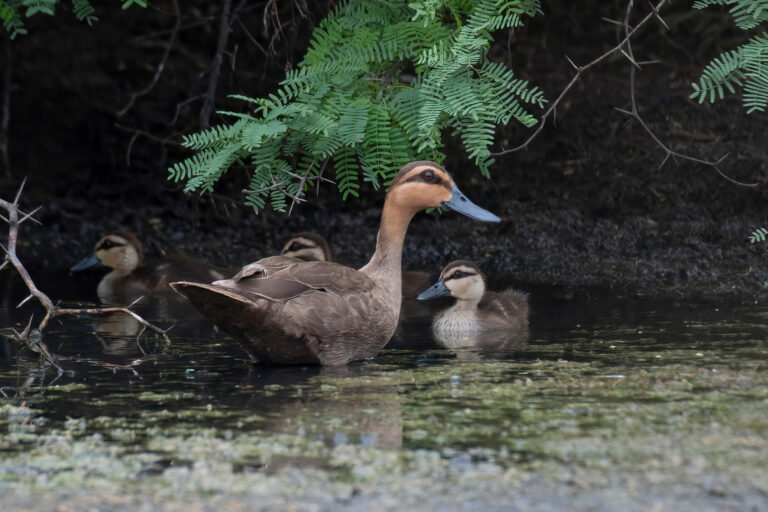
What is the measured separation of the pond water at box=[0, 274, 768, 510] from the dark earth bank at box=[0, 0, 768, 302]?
3409 mm

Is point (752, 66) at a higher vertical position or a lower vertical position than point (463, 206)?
higher

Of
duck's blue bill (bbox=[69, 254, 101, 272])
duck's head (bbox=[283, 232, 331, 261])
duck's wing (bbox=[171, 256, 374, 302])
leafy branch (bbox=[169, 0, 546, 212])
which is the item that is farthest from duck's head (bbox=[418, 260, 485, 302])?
duck's blue bill (bbox=[69, 254, 101, 272])

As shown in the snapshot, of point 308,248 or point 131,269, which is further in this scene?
point 131,269

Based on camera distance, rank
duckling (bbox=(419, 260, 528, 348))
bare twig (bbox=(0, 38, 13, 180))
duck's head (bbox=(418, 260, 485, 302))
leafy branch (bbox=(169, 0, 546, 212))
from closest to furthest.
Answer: leafy branch (bbox=(169, 0, 546, 212)) → duckling (bbox=(419, 260, 528, 348)) → duck's head (bbox=(418, 260, 485, 302)) → bare twig (bbox=(0, 38, 13, 180))

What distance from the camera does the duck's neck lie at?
664 cm

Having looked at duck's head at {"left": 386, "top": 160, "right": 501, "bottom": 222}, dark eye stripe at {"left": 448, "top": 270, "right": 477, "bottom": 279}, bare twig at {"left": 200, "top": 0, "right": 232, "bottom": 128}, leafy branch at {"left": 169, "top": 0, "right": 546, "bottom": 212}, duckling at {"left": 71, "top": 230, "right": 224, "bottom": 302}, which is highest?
bare twig at {"left": 200, "top": 0, "right": 232, "bottom": 128}

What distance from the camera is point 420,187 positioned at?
6.74 m

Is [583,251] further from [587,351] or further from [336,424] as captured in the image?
[336,424]

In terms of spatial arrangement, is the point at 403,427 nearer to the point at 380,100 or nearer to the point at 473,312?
the point at 380,100

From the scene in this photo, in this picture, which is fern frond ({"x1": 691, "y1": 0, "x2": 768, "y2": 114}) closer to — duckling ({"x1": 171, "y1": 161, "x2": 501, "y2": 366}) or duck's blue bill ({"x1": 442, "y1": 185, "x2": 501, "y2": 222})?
duck's blue bill ({"x1": 442, "y1": 185, "x2": 501, "y2": 222})

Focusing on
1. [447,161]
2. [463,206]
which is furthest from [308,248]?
[463,206]

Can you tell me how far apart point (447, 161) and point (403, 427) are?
273 inches

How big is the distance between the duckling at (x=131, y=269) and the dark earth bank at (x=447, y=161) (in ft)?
1.88

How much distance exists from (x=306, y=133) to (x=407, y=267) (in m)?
3.57
